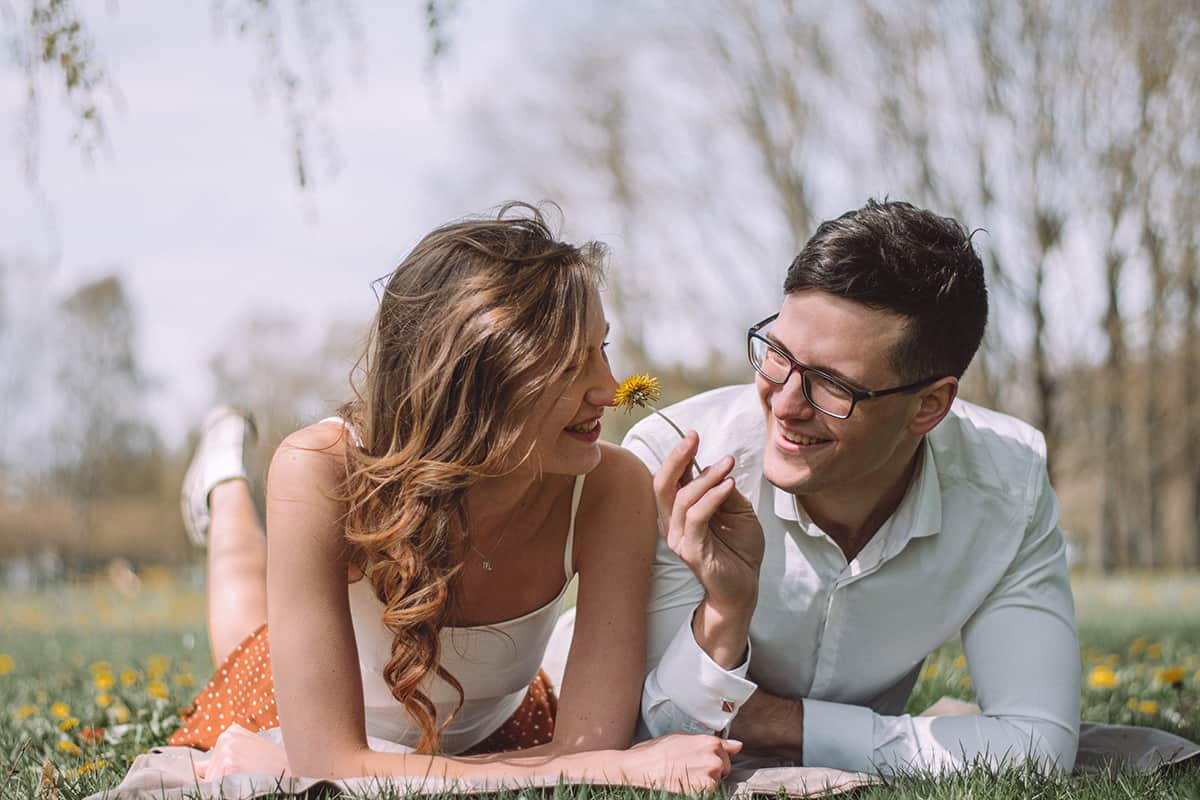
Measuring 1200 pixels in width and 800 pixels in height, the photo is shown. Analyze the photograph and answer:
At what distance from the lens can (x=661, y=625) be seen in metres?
2.84

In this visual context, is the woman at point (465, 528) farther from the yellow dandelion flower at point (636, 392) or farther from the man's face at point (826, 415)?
the man's face at point (826, 415)

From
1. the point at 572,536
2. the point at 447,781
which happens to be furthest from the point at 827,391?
the point at 447,781

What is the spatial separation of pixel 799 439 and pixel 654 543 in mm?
434

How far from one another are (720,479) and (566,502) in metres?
0.50

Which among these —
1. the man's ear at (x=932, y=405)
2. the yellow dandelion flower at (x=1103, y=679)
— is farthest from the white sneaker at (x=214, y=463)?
the yellow dandelion flower at (x=1103, y=679)

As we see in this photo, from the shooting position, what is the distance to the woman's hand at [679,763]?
2295mm

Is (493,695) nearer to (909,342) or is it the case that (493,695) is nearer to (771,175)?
(909,342)

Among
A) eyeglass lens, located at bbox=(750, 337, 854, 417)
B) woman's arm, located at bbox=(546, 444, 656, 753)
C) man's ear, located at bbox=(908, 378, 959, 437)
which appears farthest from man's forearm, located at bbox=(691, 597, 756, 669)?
man's ear, located at bbox=(908, 378, 959, 437)

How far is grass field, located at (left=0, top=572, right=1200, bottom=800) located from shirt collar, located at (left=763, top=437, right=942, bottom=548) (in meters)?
0.68

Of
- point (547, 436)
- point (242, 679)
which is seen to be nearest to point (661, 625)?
point (547, 436)

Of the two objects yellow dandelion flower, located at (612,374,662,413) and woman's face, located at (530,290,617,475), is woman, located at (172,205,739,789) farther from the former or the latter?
yellow dandelion flower, located at (612,374,662,413)

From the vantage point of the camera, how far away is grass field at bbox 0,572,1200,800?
7.72ft

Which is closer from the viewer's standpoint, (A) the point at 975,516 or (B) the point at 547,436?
(B) the point at 547,436

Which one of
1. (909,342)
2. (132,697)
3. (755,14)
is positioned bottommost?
(132,697)
